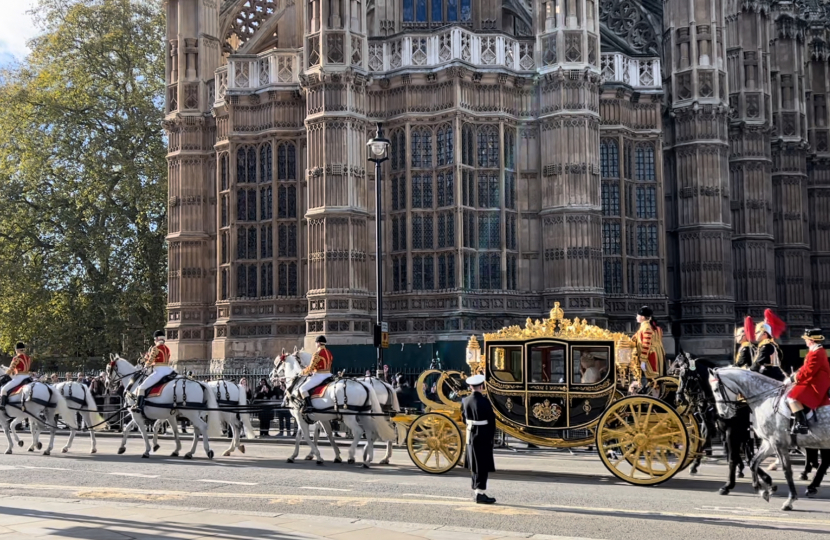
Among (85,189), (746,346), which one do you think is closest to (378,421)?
(746,346)

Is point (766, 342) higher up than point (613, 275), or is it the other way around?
point (613, 275)

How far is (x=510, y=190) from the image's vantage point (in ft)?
103

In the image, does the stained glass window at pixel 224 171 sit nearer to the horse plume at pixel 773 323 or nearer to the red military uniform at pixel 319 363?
the red military uniform at pixel 319 363

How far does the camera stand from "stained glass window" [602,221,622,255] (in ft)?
109

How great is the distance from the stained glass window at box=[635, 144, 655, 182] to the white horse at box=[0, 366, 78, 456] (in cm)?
2002

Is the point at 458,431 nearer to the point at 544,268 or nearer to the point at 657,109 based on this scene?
the point at 544,268

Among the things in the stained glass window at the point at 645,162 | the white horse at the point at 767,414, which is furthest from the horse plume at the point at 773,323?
the stained glass window at the point at 645,162

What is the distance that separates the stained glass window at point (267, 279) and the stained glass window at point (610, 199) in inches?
429

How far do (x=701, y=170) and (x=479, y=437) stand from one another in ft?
79.3

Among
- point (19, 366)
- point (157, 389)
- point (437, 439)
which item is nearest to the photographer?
point (437, 439)

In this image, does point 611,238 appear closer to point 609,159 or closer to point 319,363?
point 609,159

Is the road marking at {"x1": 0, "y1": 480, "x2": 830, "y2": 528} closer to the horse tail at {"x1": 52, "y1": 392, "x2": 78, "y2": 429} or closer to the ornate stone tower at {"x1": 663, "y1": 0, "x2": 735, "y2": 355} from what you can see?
the horse tail at {"x1": 52, "y1": 392, "x2": 78, "y2": 429}

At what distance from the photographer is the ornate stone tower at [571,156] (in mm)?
30422

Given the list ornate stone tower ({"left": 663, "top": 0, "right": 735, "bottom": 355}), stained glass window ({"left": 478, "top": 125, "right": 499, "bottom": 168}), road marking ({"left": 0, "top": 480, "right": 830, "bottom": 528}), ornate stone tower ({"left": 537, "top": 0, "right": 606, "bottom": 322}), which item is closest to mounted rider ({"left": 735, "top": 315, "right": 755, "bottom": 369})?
road marking ({"left": 0, "top": 480, "right": 830, "bottom": 528})
